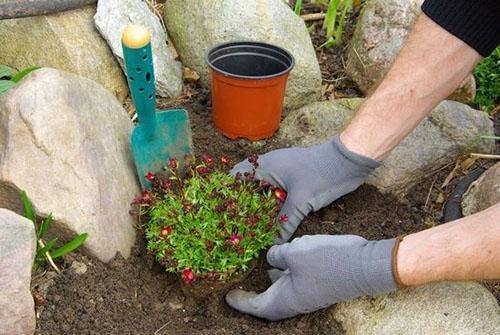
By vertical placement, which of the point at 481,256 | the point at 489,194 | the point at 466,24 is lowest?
the point at 489,194

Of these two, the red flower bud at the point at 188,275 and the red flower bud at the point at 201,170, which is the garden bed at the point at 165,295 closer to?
the red flower bud at the point at 188,275

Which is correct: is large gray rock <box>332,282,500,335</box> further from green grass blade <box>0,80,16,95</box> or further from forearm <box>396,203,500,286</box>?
green grass blade <box>0,80,16,95</box>

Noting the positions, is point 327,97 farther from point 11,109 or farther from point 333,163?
point 11,109

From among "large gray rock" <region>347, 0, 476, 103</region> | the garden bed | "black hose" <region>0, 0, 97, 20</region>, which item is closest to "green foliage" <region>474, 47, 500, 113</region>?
"large gray rock" <region>347, 0, 476, 103</region>

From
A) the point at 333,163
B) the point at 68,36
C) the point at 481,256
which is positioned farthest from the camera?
the point at 68,36

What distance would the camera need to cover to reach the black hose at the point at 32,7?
2170 millimetres

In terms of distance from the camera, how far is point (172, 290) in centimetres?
193

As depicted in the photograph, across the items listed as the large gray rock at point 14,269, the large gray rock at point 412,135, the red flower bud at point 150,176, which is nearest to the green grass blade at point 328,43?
the large gray rock at point 412,135

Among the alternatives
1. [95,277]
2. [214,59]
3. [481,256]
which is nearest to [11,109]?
[95,277]

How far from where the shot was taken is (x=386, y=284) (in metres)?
1.63

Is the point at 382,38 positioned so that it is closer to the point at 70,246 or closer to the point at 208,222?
the point at 208,222

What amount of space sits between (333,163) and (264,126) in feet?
1.45

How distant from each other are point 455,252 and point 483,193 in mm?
620

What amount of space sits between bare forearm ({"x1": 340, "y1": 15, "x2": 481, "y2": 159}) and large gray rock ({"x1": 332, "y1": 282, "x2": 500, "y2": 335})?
0.48 meters
